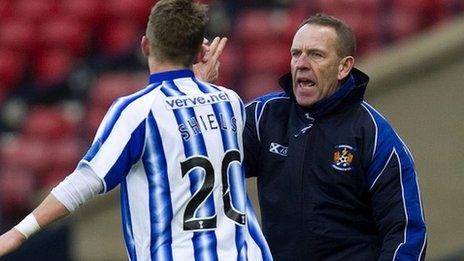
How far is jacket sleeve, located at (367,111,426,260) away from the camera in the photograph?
167 inches

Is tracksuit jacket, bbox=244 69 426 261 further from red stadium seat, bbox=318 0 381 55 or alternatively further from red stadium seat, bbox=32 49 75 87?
red stadium seat, bbox=32 49 75 87

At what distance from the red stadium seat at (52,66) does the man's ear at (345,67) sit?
5.31 m

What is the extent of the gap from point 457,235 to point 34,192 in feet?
10.0

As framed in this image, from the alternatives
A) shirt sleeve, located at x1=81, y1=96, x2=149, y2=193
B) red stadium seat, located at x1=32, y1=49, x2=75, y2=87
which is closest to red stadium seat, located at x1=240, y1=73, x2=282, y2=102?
red stadium seat, located at x1=32, y1=49, x2=75, y2=87

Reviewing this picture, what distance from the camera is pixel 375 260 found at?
4.35m

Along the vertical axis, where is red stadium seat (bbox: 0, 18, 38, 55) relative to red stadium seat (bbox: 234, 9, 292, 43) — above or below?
above

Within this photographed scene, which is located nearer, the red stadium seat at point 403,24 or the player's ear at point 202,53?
the player's ear at point 202,53

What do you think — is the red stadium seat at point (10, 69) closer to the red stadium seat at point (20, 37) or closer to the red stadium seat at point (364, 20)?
the red stadium seat at point (20, 37)

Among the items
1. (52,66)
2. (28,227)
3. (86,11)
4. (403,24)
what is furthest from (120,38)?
(28,227)

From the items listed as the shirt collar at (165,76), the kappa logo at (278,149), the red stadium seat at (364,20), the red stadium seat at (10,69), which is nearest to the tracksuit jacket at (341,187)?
the kappa logo at (278,149)

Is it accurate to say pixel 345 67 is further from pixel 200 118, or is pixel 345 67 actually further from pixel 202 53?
pixel 200 118

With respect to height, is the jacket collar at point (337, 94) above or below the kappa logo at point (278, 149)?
above

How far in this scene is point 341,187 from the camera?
14.2 ft

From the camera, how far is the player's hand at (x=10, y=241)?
12.0ft
